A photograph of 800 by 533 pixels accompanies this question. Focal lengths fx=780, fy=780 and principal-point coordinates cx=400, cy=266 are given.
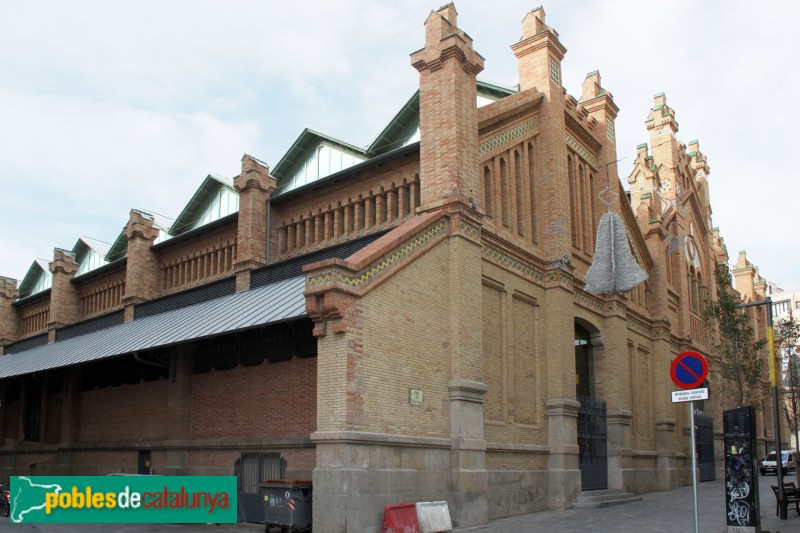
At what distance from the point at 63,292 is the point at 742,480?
99.0ft

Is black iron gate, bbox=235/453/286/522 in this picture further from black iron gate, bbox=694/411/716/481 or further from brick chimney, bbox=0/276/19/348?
brick chimney, bbox=0/276/19/348

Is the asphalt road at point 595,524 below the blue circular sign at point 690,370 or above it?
below

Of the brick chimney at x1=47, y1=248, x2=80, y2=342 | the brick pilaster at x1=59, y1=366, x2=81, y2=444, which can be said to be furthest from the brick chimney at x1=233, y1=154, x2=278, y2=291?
the brick chimney at x1=47, y1=248, x2=80, y2=342

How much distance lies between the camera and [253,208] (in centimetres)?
2628

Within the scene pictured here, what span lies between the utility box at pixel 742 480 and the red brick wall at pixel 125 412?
15.6 m

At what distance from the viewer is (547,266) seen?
2422 cm

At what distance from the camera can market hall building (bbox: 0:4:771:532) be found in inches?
658

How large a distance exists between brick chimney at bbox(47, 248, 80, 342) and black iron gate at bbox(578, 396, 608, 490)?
75.3 feet

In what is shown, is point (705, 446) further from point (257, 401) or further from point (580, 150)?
point (257, 401)

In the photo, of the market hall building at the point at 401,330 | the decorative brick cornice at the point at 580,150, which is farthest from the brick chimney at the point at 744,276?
the decorative brick cornice at the point at 580,150

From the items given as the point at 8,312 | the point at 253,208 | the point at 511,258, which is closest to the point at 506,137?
the point at 511,258

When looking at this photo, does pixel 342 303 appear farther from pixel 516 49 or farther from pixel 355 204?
pixel 516 49

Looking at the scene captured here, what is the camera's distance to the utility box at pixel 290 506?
51.6ft
